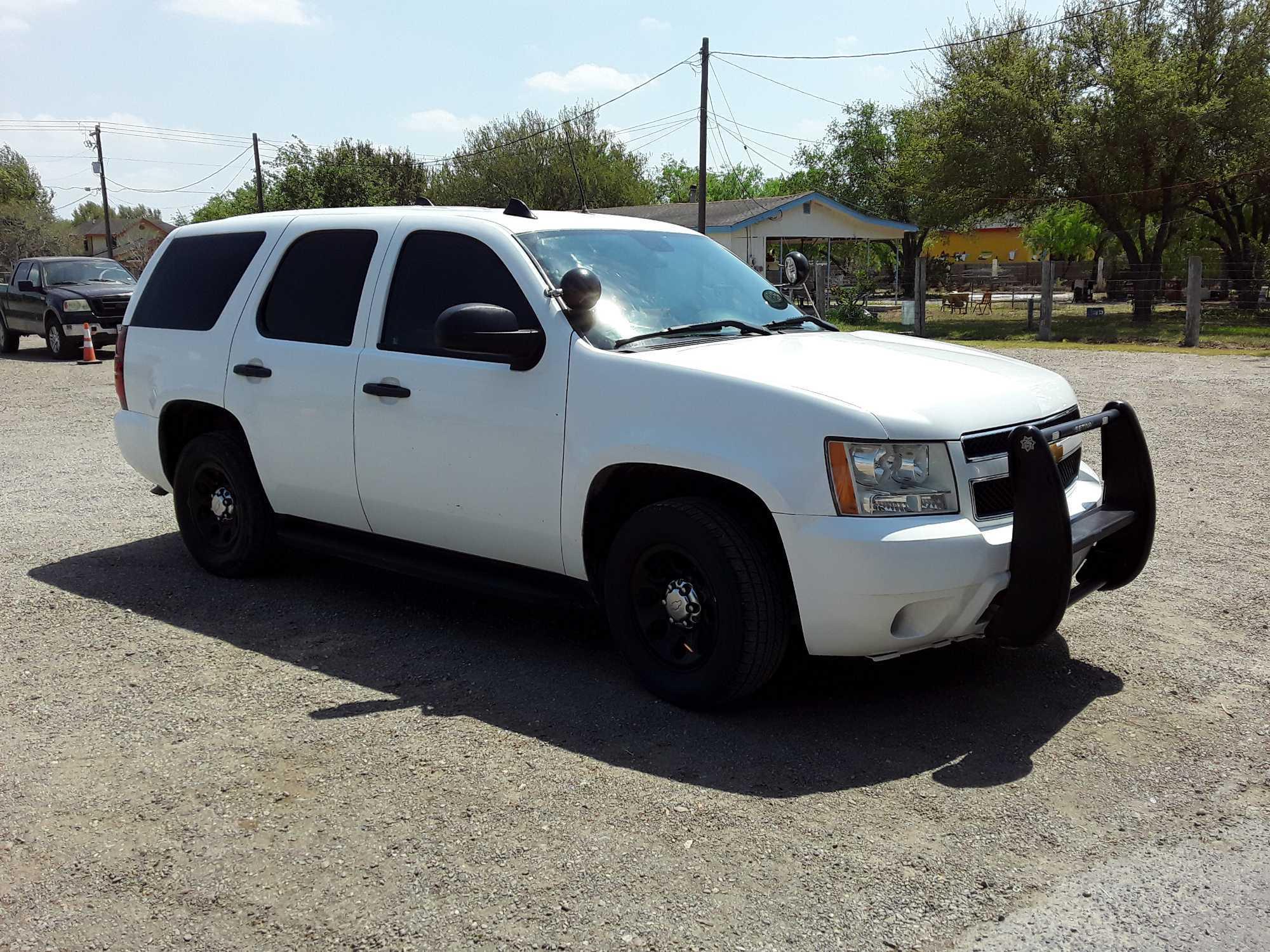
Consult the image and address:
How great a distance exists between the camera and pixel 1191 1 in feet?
103

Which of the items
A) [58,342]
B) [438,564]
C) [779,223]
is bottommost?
[438,564]

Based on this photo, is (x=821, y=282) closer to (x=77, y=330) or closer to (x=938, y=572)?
(x=77, y=330)

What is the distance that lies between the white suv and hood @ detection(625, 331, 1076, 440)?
0.02 metres

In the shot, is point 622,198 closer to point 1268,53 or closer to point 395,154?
point 395,154

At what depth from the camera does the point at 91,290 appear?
21.8 meters

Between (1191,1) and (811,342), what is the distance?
32416 millimetres

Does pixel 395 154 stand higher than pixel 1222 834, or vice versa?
pixel 395 154

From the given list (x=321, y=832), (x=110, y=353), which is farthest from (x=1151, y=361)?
(x=110, y=353)

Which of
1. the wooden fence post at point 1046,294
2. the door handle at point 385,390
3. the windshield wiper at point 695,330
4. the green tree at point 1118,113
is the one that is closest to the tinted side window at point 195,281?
the door handle at point 385,390

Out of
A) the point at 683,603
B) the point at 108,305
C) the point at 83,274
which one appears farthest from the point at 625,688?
the point at 83,274

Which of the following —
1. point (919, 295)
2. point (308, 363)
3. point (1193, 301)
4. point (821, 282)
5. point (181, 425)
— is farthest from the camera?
point (821, 282)

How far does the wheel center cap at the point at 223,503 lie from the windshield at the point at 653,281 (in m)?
2.40

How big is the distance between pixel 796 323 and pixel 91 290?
1990 cm

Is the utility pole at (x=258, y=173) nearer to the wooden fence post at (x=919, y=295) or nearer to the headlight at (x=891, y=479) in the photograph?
the wooden fence post at (x=919, y=295)
